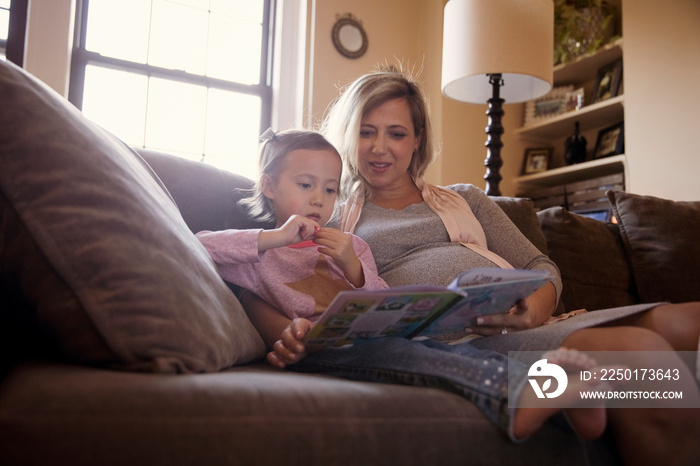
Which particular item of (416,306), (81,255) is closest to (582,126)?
(416,306)

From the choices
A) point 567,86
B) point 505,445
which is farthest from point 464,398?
point 567,86

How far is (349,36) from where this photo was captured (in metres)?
3.72

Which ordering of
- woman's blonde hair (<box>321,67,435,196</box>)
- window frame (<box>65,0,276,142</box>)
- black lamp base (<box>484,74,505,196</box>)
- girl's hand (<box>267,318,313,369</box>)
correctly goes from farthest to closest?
1. window frame (<box>65,0,276,142</box>)
2. black lamp base (<box>484,74,505,196</box>)
3. woman's blonde hair (<box>321,67,435,196</box>)
4. girl's hand (<box>267,318,313,369</box>)

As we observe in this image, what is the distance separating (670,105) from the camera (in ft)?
9.93

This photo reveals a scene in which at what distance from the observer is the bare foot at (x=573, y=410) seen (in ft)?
2.40

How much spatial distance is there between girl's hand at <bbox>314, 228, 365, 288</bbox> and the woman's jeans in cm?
20

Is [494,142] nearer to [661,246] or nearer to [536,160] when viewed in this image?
[661,246]

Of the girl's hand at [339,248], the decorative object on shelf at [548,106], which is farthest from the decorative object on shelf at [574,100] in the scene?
the girl's hand at [339,248]

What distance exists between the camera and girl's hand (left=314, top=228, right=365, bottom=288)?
1.11 m

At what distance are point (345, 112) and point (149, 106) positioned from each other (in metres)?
2.19

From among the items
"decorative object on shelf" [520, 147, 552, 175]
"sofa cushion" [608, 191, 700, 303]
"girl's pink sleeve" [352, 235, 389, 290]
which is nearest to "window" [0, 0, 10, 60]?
"girl's pink sleeve" [352, 235, 389, 290]

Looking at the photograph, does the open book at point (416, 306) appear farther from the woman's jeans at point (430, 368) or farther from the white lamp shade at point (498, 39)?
the white lamp shade at point (498, 39)

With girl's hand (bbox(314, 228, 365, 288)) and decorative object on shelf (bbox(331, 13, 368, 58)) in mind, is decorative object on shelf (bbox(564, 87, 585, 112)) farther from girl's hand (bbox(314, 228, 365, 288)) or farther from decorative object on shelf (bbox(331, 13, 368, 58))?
girl's hand (bbox(314, 228, 365, 288))

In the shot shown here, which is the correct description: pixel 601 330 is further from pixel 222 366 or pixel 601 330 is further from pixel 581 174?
pixel 581 174
